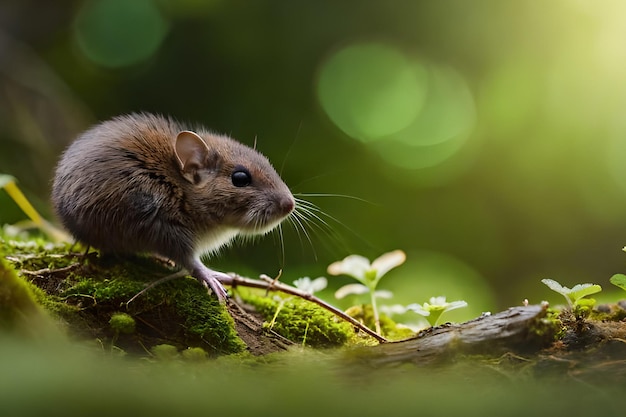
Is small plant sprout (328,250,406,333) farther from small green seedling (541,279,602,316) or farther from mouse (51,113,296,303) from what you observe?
small green seedling (541,279,602,316)

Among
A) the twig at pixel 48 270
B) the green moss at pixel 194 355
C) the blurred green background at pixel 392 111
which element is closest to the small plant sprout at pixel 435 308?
the green moss at pixel 194 355

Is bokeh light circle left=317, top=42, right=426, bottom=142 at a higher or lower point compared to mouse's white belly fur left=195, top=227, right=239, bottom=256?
higher

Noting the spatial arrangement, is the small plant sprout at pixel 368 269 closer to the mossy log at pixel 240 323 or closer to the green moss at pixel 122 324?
the mossy log at pixel 240 323

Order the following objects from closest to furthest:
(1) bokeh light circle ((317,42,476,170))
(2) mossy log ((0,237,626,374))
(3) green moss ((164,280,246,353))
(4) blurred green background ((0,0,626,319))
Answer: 1. (2) mossy log ((0,237,626,374))
2. (3) green moss ((164,280,246,353))
3. (4) blurred green background ((0,0,626,319))
4. (1) bokeh light circle ((317,42,476,170))

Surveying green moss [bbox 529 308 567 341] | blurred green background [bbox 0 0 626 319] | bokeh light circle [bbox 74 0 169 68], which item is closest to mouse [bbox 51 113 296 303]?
green moss [bbox 529 308 567 341]

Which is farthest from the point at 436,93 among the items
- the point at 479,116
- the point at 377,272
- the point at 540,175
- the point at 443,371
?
the point at 443,371

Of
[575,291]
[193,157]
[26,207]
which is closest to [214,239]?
[193,157]
